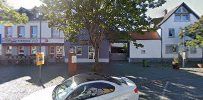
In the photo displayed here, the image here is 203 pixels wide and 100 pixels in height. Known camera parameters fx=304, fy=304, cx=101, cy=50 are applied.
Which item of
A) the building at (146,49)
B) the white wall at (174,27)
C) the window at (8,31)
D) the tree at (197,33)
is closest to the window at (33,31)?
the window at (8,31)

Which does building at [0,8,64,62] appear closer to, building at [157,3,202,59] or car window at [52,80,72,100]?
building at [157,3,202,59]

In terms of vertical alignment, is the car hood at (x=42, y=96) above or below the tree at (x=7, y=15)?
below

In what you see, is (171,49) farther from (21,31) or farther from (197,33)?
(21,31)

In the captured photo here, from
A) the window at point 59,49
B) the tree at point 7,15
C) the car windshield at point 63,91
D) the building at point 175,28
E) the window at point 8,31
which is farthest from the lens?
the building at point 175,28

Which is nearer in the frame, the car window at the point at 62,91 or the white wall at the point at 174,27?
the car window at the point at 62,91

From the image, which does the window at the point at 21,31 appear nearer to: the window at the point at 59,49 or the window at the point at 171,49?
the window at the point at 59,49

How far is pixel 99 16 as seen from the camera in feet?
72.9

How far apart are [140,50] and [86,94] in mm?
32983

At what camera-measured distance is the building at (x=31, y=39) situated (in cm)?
4034

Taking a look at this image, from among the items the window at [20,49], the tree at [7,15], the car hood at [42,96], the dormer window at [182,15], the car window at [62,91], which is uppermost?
the dormer window at [182,15]

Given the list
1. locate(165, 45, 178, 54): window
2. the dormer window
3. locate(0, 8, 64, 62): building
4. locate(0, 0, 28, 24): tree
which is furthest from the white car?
the dormer window

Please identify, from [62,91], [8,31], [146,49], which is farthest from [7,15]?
[146,49]

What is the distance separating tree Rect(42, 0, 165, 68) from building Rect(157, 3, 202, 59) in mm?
20904

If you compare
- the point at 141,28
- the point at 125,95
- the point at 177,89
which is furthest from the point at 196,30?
the point at 125,95
